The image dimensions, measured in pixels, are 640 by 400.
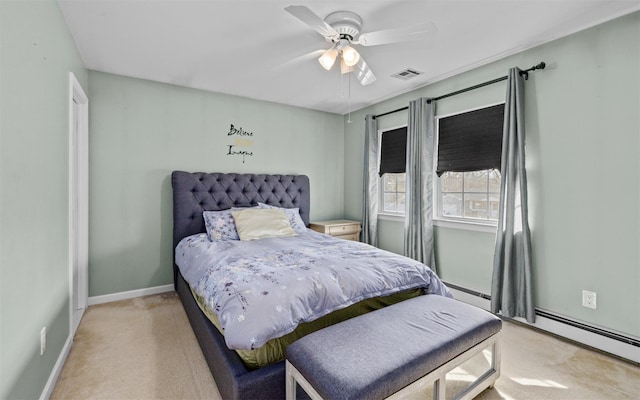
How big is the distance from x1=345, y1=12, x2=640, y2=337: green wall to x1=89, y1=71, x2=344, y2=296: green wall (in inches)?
123

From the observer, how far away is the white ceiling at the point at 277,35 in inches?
80.3

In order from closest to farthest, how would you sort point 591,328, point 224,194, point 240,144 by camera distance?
point 591,328 → point 224,194 → point 240,144

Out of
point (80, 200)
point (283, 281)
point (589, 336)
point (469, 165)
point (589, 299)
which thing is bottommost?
point (589, 336)

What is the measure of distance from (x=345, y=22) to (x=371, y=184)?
2.53 metres

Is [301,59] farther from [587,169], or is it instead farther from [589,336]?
[589,336]

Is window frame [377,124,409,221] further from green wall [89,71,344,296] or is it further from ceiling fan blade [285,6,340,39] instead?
ceiling fan blade [285,6,340,39]

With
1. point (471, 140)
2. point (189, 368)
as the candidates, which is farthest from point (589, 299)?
point (189, 368)

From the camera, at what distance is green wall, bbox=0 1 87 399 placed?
4.12 ft

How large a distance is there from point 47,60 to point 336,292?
2.23 m

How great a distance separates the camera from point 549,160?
8.38ft

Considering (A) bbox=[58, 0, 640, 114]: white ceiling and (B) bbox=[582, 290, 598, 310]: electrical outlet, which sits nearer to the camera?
(A) bbox=[58, 0, 640, 114]: white ceiling

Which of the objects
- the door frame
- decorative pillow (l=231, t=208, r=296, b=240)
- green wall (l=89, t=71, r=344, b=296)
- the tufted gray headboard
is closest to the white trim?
the door frame

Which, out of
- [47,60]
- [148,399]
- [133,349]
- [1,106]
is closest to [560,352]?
[148,399]

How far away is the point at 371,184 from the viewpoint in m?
4.34
